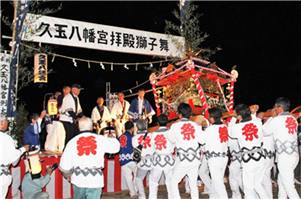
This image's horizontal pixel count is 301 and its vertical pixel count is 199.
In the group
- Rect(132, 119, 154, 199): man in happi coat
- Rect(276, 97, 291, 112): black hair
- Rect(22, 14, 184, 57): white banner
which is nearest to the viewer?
Rect(276, 97, 291, 112): black hair

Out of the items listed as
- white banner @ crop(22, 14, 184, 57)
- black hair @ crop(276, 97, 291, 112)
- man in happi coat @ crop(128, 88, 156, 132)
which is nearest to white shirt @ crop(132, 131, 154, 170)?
black hair @ crop(276, 97, 291, 112)

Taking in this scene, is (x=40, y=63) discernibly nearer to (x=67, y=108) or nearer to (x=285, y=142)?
(x=67, y=108)

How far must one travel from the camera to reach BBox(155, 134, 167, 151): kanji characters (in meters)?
5.30

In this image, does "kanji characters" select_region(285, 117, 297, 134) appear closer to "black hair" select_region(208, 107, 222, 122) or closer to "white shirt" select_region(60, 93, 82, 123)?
"black hair" select_region(208, 107, 222, 122)

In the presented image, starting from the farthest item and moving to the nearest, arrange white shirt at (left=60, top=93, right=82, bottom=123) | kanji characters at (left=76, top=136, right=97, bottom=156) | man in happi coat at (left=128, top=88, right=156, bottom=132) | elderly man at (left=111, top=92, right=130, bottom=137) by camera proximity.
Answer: elderly man at (left=111, top=92, right=130, bottom=137) < man in happi coat at (left=128, top=88, right=156, bottom=132) < white shirt at (left=60, top=93, right=82, bottom=123) < kanji characters at (left=76, top=136, right=97, bottom=156)

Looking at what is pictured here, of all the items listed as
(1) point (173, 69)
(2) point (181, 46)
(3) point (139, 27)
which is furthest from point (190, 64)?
(3) point (139, 27)

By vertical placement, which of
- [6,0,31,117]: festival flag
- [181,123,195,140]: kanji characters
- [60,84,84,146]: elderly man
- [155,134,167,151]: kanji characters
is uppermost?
[6,0,31,117]: festival flag

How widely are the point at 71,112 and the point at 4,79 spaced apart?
1762mm

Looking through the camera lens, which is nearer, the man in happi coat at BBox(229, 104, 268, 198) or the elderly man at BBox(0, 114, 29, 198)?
the elderly man at BBox(0, 114, 29, 198)

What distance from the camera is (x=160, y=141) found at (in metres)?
5.31

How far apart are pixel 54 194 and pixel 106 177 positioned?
1.19 metres

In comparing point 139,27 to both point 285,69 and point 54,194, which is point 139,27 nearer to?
point 285,69

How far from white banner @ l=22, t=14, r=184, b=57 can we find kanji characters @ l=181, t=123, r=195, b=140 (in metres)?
4.41

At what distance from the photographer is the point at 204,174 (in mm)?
6203
